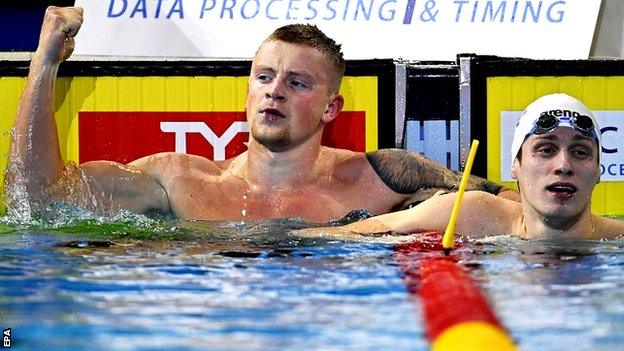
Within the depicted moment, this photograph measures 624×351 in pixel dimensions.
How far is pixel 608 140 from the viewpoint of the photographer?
511 centimetres

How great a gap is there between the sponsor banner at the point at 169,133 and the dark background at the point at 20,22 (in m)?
2.71

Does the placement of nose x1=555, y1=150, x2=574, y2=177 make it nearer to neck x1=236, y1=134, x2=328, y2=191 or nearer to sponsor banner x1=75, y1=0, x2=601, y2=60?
neck x1=236, y1=134, x2=328, y2=191

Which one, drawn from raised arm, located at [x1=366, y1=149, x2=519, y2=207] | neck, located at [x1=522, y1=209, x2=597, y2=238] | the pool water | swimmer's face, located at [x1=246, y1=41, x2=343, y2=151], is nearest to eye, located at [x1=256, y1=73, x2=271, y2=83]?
swimmer's face, located at [x1=246, y1=41, x2=343, y2=151]

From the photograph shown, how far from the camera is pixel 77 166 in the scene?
A: 178 inches

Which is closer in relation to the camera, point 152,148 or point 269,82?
point 269,82

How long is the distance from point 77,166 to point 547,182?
188 cm

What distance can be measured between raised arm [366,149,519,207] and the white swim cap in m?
0.70

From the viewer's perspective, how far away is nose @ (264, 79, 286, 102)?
4.51 m

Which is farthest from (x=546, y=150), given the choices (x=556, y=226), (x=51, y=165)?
(x=51, y=165)

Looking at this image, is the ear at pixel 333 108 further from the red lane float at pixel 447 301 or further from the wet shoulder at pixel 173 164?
the red lane float at pixel 447 301

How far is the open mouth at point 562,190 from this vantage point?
12.3 ft

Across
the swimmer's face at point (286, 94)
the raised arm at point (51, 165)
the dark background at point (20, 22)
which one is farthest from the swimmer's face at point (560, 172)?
the dark background at point (20, 22)

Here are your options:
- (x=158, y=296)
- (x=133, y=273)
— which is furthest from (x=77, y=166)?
(x=158, y=296)

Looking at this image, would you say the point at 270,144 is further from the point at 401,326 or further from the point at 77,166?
the point at 401,326
